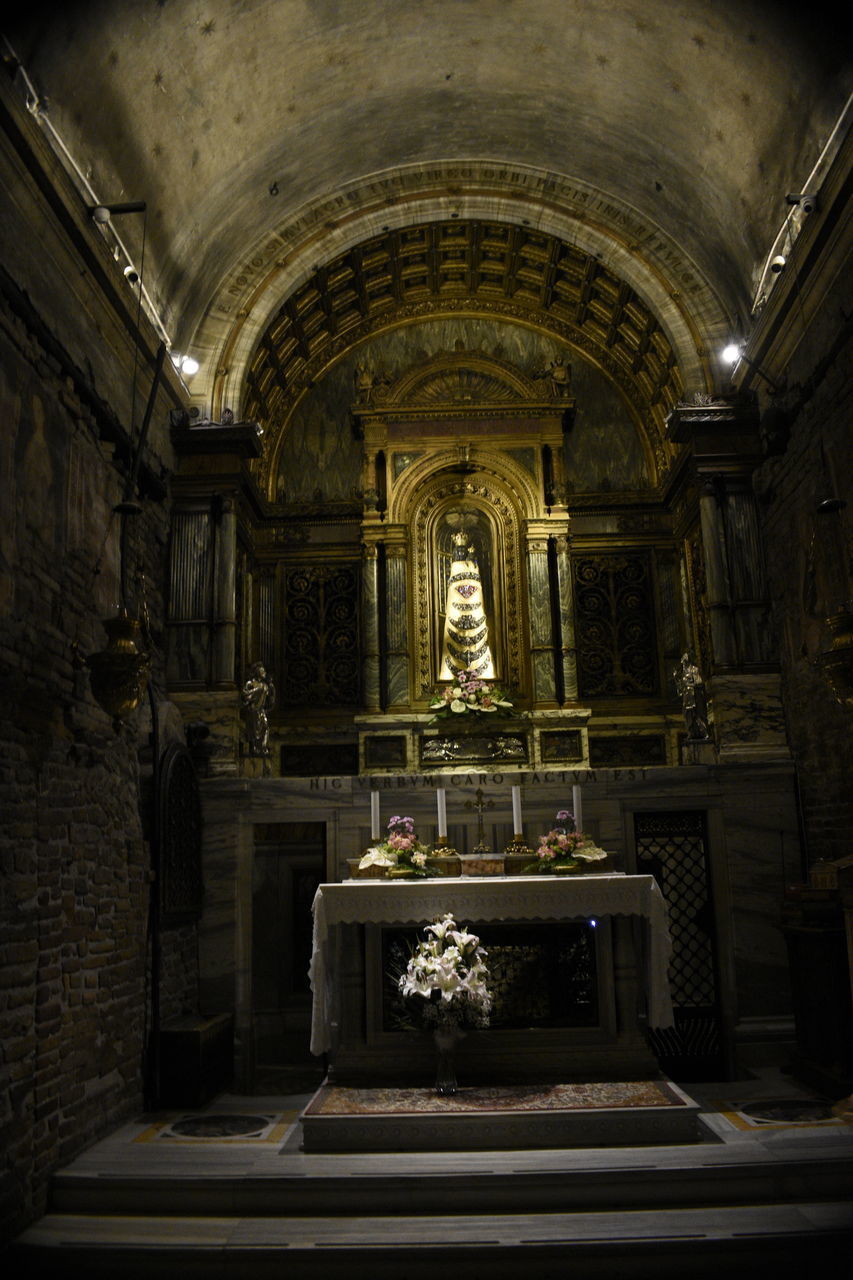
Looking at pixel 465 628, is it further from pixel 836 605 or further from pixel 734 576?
pixel 836 605

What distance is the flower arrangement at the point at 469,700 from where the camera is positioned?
12.4 meters

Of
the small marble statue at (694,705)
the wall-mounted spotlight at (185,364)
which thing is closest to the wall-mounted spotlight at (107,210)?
the wall-mounted spotlight at (185,364)

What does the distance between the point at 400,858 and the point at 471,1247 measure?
3.23 metres

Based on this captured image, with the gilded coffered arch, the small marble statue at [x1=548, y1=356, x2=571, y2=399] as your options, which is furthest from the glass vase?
the small marble statue at [x1=548, y1=356, x2=571, y2=399]

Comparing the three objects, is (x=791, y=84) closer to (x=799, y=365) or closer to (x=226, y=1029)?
(x=799, y=365)

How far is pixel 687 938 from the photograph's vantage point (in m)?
10.0

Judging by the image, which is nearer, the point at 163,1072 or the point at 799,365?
the point at 163,1072

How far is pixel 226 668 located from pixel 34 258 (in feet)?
15.3

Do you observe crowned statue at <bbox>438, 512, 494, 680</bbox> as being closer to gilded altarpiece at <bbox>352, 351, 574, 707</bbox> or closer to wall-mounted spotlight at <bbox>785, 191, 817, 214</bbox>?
gilded altarpiece at <bbox>352, 351, 574, 707</bbox>

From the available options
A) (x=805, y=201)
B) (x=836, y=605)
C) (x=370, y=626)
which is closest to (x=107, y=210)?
(x=805, y=201)

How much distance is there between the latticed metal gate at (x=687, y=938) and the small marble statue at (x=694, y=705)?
85 centimetres

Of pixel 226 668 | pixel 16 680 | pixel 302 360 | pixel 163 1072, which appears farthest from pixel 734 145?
pixel 163 1072

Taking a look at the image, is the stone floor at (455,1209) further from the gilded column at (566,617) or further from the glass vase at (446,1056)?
the gilded column at (566,617)

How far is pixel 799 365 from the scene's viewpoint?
9.77 m
